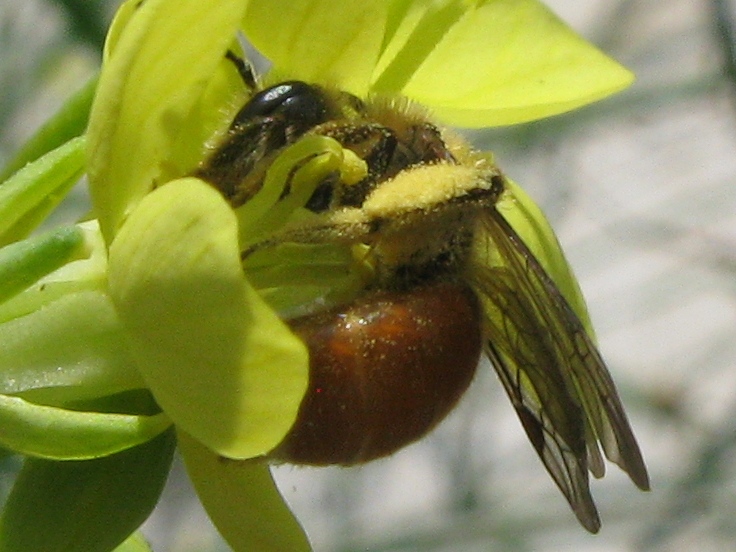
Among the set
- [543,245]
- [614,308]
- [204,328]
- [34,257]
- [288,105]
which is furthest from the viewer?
[614,308]

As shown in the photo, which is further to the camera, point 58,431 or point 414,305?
point 414,305

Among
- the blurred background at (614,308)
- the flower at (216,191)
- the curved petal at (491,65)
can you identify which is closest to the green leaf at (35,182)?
the flower at (216,191)

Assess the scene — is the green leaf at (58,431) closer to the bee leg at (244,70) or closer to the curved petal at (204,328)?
the curved petal at (204,328)

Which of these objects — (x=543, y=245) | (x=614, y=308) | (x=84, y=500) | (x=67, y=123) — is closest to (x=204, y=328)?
(x=84, y=500)

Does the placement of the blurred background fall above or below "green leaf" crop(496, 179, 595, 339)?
below

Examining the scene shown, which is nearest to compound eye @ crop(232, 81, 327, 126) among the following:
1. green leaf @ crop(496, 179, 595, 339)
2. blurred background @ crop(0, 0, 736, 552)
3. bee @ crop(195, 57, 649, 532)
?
bee @ crop(195, 57, 649, 532)

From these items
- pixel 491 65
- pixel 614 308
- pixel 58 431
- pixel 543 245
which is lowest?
pixel 614 308

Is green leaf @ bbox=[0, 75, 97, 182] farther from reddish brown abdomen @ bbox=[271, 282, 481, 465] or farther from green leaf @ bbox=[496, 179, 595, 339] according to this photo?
green leaf @ bbox=[496, 179, 595, 339]

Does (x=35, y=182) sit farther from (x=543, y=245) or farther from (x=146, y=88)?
(x=543, y=245)
